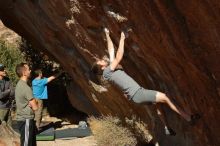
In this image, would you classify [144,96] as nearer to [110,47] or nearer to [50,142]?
[110,47]

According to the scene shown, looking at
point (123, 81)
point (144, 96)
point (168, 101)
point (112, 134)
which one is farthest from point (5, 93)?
point (168, 101)

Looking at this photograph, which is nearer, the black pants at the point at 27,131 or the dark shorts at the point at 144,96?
the dark shorts at the point at 144,96

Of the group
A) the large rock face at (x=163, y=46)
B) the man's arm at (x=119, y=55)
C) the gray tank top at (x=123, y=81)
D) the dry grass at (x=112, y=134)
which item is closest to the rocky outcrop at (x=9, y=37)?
the dry grass at (x=112, y=134)

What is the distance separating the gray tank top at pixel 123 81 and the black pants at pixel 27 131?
6.20 feet

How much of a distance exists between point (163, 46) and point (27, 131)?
2.72m

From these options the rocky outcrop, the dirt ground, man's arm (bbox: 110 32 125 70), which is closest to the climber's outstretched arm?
man's arm (bbox: 110 32 125 70)

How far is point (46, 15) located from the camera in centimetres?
1063

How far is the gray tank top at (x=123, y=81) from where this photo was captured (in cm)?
734

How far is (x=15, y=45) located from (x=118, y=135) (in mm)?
8706

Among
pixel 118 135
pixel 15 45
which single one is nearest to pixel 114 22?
pixel 118 135

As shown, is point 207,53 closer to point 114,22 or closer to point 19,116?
point 114,22

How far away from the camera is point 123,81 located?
292 inches

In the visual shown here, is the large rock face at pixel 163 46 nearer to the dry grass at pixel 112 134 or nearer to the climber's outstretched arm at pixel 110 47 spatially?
the climber's outstretched arm at pixel 110 47

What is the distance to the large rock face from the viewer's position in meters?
6.98
